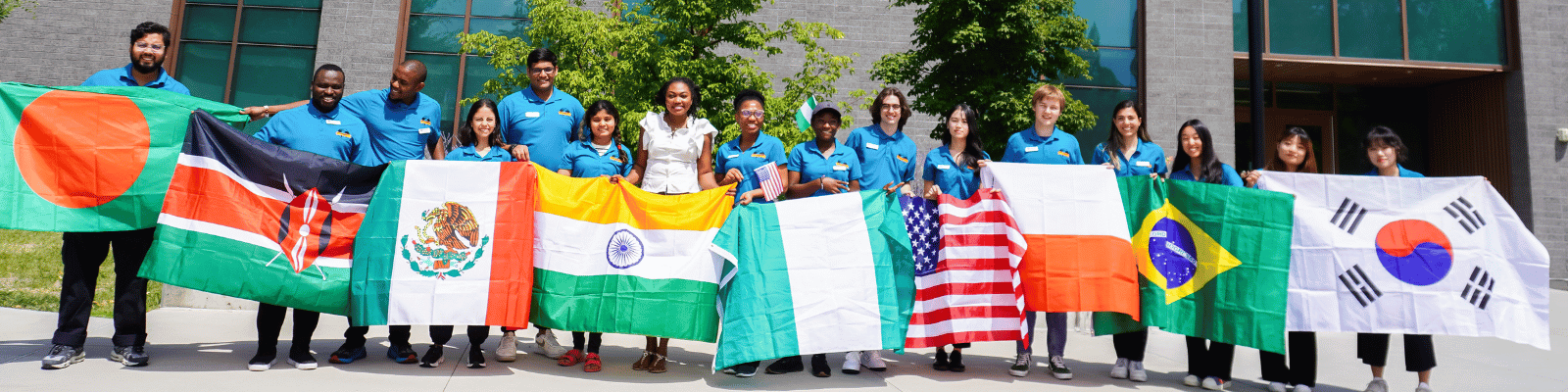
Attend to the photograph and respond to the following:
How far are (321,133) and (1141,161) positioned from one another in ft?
17.0

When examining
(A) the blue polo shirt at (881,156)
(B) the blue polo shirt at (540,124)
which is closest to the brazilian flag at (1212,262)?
(A) the blue polo shirt at (881,156)

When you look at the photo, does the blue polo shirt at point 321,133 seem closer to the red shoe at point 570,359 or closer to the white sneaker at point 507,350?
the white sneaker at point 507,350

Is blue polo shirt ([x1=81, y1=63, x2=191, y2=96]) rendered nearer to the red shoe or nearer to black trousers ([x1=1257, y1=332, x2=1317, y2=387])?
the red shoe

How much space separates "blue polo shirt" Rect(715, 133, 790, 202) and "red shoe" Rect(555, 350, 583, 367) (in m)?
1.46

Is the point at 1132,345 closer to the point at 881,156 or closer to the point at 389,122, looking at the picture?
the point at 881,156

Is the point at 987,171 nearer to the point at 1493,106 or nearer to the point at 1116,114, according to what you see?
the point at 1116,114

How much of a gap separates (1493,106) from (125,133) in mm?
20766

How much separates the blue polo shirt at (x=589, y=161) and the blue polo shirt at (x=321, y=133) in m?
1.21

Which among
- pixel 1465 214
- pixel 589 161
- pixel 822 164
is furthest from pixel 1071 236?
pixel 589 161

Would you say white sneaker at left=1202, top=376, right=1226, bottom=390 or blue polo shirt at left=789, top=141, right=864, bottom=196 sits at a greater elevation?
blue polo shirt at left=789, top=141, right=864, bottom=196

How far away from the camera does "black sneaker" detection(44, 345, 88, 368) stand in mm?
4719

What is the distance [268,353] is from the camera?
5.01 m

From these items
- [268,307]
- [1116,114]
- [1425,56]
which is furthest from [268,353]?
[1425,56]

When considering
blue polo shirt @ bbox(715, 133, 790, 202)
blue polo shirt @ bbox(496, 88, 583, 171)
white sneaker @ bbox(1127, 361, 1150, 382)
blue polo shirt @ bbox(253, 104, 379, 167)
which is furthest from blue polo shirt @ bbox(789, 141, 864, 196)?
blue polo shirt @ bbox(253, 104, 379, 167)
